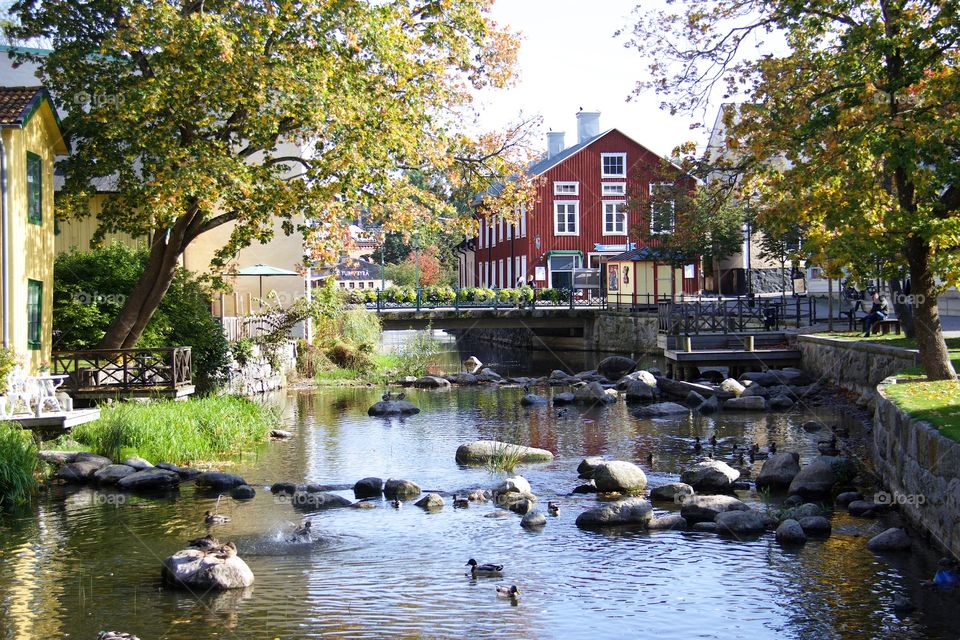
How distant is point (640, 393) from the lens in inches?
1118

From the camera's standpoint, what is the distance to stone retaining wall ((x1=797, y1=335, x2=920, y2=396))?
2336 centimetres

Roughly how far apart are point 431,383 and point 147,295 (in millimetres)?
13315

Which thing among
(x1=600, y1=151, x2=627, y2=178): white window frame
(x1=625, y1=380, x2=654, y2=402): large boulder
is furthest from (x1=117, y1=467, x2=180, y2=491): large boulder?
(x1=600, y1=151, x2=627, y2=178): white window frame

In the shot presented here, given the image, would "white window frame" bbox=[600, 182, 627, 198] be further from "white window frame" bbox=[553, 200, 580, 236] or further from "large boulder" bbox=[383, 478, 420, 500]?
"large boulder" bbox=[383, 478, 420, 500]

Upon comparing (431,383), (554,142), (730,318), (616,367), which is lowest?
(431,383)

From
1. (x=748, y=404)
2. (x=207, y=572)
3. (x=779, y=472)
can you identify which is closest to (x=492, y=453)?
(x=779, y=472)

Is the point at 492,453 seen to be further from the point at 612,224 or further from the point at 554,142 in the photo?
the point at 554,142

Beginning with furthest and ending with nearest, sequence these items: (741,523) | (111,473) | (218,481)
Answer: (111,473)
(218,481)
(741,523)

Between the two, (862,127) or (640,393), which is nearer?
(862,127)

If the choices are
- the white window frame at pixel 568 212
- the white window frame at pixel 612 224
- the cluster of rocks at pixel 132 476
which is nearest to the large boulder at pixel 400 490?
the cluster of rocks at pixel 132 476

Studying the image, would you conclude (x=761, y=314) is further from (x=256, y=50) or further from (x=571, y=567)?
(x=571, y=567)

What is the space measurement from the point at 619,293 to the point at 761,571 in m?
38.5

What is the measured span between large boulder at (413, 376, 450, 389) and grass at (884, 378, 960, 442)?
18.1 metres

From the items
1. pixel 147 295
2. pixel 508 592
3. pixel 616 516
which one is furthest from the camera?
pixel 147 295
